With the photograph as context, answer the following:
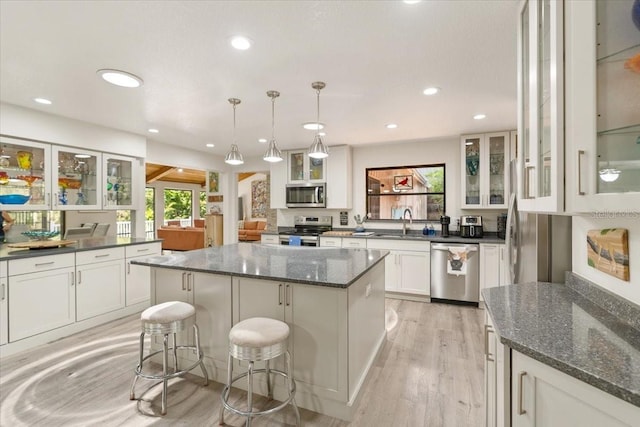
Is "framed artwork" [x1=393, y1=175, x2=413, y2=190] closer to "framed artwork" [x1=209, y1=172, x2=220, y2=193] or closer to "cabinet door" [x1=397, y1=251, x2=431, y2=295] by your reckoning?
"cabinet door" [x1=397, y1=251, x2=431, y2=295]

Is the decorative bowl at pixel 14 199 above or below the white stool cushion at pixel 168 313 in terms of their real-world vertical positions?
above

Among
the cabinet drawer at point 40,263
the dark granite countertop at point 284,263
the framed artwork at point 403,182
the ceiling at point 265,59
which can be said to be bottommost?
the cabinet drawer at point 40,263

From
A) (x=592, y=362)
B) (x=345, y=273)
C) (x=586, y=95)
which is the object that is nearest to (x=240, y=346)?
(x=345, y=273)

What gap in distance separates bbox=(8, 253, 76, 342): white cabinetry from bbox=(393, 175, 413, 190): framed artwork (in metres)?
4.35

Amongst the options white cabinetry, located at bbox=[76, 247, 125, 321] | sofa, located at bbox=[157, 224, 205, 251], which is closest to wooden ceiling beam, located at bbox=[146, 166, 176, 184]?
sofa, located at bbox=[157, 224, 205, 251]

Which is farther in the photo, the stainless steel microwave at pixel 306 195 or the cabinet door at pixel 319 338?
the stainless steel microwave at pixel 306 195

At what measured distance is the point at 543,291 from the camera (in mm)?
1621

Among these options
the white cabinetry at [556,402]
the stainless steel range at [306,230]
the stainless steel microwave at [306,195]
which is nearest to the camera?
the white cabinetry at [556,402]

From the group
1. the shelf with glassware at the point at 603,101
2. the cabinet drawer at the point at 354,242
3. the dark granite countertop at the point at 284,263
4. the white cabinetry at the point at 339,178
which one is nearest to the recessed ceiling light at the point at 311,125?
the white cabinetry at the point at 339,178

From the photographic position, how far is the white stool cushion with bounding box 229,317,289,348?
168 cm

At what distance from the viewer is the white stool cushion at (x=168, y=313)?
2010mm

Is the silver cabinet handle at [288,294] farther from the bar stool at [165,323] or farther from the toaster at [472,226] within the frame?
the toaster at [472,226]

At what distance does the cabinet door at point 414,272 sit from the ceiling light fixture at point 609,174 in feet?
10.8

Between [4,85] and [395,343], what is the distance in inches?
165
